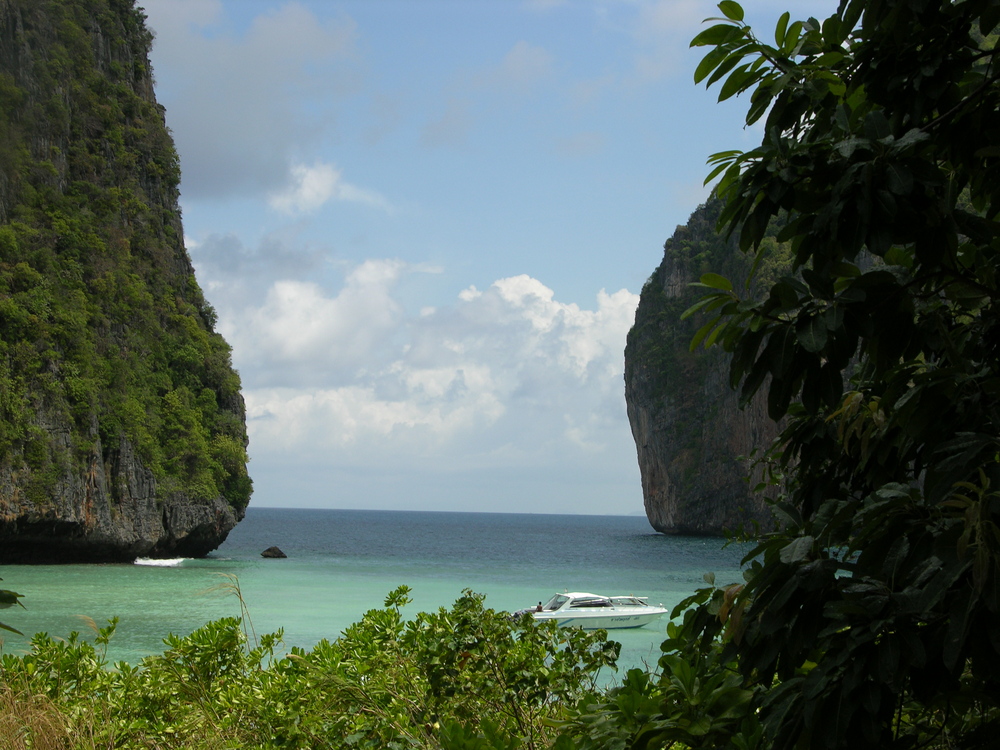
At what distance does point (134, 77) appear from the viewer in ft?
127

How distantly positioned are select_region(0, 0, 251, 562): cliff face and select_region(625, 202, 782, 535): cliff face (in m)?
35.3

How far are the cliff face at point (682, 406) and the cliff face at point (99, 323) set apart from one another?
116 feet

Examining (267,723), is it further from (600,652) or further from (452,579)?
(452,579)

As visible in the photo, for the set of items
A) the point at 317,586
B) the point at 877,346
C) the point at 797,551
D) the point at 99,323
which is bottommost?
the point at 317,586

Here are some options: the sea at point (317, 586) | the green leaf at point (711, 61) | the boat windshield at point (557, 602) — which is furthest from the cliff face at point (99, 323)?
the green leaf at point (711, 61)

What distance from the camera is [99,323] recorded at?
105ft

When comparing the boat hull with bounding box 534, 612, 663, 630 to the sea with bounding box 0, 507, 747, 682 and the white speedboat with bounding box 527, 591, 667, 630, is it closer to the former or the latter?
the white speedboat with bounding box 527, 591, 667, 630

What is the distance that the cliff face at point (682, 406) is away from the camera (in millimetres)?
60875

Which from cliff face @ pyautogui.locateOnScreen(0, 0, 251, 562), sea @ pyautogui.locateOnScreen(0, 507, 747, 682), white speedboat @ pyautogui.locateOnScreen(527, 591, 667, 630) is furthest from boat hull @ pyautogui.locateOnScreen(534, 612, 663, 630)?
cliff face @ pyautogui.locateOnScreen(0, 0, 251, 562)

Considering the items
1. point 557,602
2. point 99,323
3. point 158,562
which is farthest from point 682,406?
point 557,602

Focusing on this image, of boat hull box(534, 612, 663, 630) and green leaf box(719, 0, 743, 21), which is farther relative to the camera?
boat hull box(534, 612, 663, 630)

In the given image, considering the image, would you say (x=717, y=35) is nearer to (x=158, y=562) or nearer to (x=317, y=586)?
(x=317, y=586)

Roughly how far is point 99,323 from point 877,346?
34.8m

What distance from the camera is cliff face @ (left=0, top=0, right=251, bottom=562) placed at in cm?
2834
